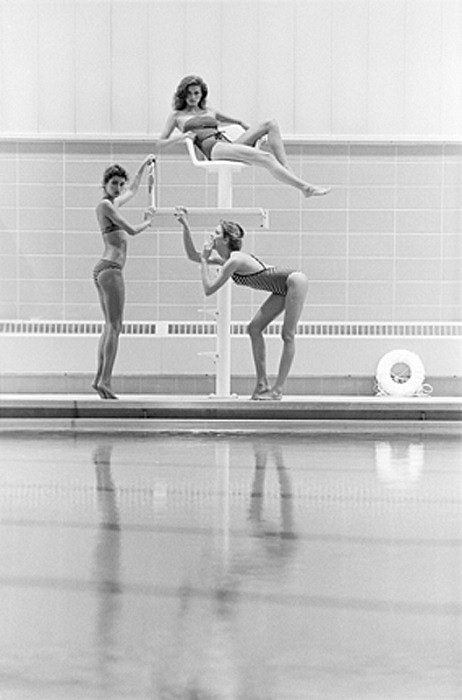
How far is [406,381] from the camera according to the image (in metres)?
11.2

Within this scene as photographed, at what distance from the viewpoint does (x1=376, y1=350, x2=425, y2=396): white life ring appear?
35.6 feet

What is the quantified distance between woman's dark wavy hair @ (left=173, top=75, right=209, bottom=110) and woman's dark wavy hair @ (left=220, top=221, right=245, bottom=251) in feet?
3.22

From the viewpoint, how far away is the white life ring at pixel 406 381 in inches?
427

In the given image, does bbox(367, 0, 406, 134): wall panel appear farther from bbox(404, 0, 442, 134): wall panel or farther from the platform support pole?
the platform support pole

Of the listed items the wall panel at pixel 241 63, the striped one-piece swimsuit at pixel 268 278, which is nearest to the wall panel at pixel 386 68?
the wall panel at pixel 241 63

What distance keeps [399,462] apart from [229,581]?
3.41 m

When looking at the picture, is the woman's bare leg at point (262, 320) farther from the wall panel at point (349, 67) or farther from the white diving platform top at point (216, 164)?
the wall panel at point (349, 67)

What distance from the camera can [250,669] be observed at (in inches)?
94.6

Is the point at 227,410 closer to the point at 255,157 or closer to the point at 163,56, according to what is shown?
the point at 255,157

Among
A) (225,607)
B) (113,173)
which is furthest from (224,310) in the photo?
(225,607)

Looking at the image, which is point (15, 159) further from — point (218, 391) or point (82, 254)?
point (218, 391)

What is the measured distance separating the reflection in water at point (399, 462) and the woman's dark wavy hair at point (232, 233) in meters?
2.20

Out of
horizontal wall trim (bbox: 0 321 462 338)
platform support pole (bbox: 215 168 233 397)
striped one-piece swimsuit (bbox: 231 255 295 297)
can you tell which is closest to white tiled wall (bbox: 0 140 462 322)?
horizontal wall trim (bbox: 0 321 462 338)

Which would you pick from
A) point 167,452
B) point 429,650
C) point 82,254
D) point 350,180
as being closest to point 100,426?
point 167,452
